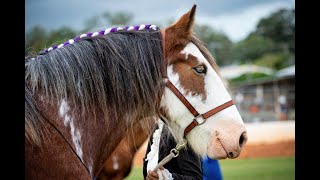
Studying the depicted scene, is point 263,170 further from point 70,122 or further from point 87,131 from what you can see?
point 70,122

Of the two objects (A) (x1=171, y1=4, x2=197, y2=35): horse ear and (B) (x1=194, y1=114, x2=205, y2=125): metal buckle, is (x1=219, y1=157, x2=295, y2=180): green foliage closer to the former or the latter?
(B) (x1=194, y1=114, x2=205, y2=125): metal buckle

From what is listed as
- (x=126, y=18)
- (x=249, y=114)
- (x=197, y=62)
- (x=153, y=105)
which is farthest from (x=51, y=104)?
(x=126, y=18)

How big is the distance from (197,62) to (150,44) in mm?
326

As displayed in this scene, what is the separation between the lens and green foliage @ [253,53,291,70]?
43.8 m

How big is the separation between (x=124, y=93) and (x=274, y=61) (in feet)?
145

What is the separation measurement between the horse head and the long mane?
0.09 m

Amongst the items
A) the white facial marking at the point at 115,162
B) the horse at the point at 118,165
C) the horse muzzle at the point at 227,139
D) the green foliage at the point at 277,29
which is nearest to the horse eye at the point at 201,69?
the horse muzzle at the point at 227,139

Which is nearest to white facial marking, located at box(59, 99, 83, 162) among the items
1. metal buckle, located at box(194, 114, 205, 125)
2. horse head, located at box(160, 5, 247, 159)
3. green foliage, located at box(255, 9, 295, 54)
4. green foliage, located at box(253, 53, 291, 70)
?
horse head, located at box(160, 5, 247, 159)

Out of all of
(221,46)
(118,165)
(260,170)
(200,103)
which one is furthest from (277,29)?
(200,103)

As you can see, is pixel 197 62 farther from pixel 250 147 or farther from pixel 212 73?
pixel 250 147

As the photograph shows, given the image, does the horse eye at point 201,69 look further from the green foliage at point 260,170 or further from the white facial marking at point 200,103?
the green foliage at point 260,170

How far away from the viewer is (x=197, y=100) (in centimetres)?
268

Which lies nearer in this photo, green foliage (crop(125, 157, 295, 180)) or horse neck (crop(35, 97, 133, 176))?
horse neck (crop(35, 97, 133, 176))
